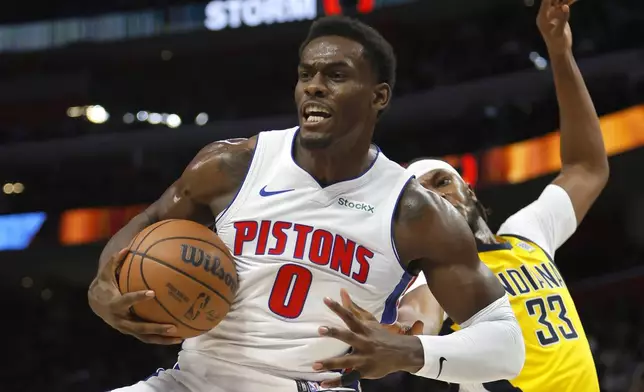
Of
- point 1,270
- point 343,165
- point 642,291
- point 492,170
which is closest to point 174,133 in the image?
point 1,270

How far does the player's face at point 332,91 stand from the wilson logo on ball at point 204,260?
0.56m

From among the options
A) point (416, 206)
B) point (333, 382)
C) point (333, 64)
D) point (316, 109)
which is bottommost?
point (333, 382)

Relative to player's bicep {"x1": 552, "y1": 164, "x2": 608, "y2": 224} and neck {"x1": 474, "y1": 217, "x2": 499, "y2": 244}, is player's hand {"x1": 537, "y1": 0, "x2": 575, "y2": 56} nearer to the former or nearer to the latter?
player's bicep {"x1": 552, "y1": 164, "x2": 608, "y2": 224}

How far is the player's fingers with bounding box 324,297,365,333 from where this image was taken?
2754 millimetres

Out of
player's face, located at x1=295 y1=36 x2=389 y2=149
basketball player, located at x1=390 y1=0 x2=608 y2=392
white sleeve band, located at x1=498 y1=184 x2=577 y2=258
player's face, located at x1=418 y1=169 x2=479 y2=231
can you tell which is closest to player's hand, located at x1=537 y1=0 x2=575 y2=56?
basketball player, located at x1=390 y1=0 x2=608 y2=392

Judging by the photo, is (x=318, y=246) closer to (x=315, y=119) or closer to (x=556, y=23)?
(x=315, y=119)

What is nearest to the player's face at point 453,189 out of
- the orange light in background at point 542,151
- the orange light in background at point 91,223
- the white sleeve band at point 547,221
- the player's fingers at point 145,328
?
the white sleeve band at point 547,221

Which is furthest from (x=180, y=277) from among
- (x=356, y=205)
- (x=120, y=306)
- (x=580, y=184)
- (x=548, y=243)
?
(x=580, y=184)

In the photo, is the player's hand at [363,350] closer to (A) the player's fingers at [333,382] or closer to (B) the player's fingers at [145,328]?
(A) the player's fingers at [333,382]

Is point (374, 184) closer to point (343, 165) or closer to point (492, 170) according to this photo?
point (343, 165)

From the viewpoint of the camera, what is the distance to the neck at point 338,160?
3473 millimetres

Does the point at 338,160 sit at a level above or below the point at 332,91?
below

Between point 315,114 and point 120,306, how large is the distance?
100 centimetres

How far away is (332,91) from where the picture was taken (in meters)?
3.37
